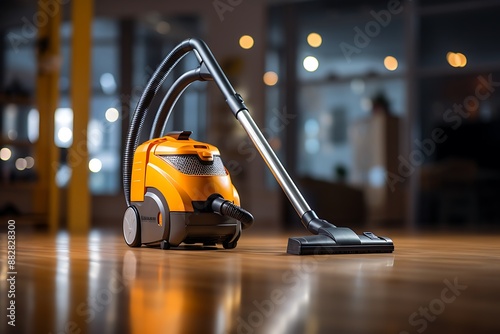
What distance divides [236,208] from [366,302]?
1239 millimetres

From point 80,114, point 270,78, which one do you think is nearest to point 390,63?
point 270,78

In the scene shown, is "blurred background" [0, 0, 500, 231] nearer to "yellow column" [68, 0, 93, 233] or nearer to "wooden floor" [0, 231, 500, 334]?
"yellow column" [68, 0, 93, 233]

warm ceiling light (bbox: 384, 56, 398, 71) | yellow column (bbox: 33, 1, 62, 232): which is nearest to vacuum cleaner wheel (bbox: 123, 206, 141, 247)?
yellow column (bbox: 33, 1, 62, 232)

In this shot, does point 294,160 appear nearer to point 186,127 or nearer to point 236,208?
point 186,127

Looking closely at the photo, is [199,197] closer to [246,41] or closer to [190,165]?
[190,165]

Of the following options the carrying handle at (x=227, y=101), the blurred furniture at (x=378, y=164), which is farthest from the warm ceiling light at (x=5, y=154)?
the carrying handle at (x=227, y=101)

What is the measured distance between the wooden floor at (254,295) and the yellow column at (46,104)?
3.94m

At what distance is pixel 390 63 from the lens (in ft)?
25.5

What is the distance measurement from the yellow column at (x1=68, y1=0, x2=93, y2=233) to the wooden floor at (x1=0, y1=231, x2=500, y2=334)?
3565mm

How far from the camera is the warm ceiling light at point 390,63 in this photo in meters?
7.73

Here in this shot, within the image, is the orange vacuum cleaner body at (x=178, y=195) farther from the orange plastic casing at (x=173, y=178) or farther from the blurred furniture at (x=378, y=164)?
the blurred furniture at (x=378, y=164)

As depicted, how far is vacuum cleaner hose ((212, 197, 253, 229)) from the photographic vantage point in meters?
2.36

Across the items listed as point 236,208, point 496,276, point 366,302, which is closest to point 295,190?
Answer: point 236,208

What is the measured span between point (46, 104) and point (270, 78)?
2.72 metres
